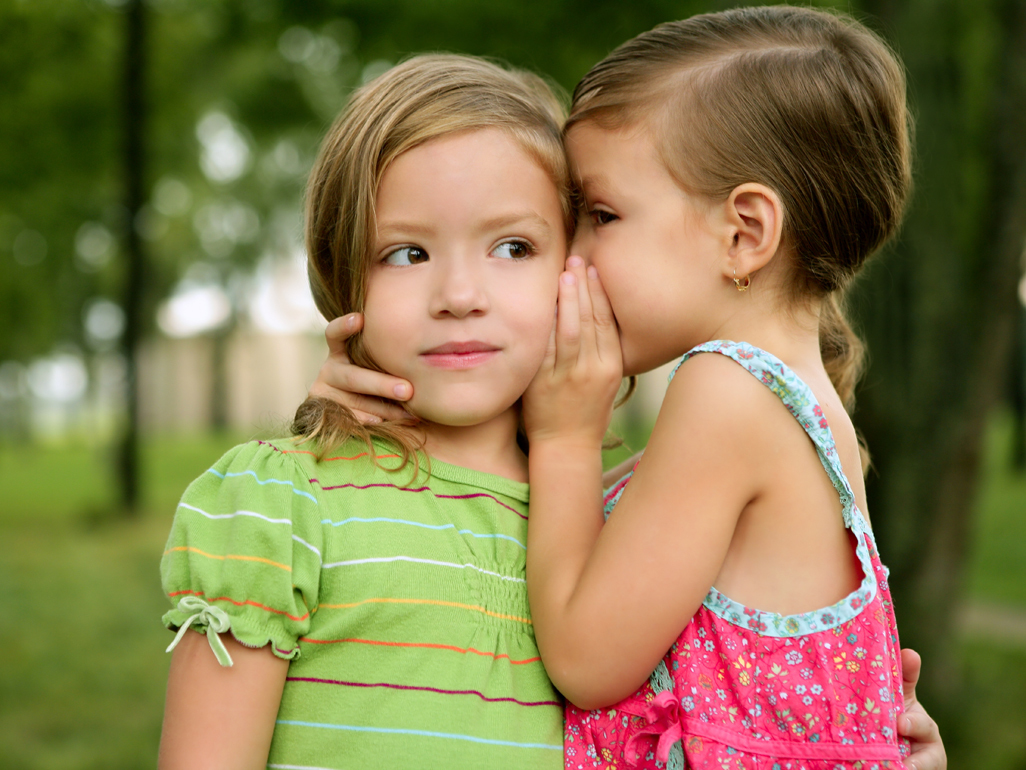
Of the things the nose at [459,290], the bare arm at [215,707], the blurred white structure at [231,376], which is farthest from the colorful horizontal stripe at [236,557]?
the blurred white structure at [231,376]

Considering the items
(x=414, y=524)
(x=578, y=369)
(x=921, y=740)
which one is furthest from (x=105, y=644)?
(x=921, y=740)

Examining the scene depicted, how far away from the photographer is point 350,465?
172 centimetres

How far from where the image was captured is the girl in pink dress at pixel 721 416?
5.06 feet

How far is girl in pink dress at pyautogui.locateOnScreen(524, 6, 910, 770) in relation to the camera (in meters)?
1.54

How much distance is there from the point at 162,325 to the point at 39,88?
18300mm

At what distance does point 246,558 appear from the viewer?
1488 mm

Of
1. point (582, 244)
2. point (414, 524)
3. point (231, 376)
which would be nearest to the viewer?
point (414, 524)

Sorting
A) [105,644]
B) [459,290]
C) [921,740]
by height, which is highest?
[459,290]

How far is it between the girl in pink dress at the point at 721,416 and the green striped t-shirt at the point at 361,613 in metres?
0.10

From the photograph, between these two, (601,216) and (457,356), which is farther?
(601,216)

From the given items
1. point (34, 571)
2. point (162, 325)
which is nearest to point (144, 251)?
point (34, 571)

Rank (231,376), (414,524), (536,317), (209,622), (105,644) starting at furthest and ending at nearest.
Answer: (231,376), (105,644), (536,317), (414,524), (209,622)

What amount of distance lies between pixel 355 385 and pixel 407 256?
0.27 metres

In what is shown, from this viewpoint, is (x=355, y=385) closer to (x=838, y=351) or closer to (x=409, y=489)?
(x=409, y=489)
